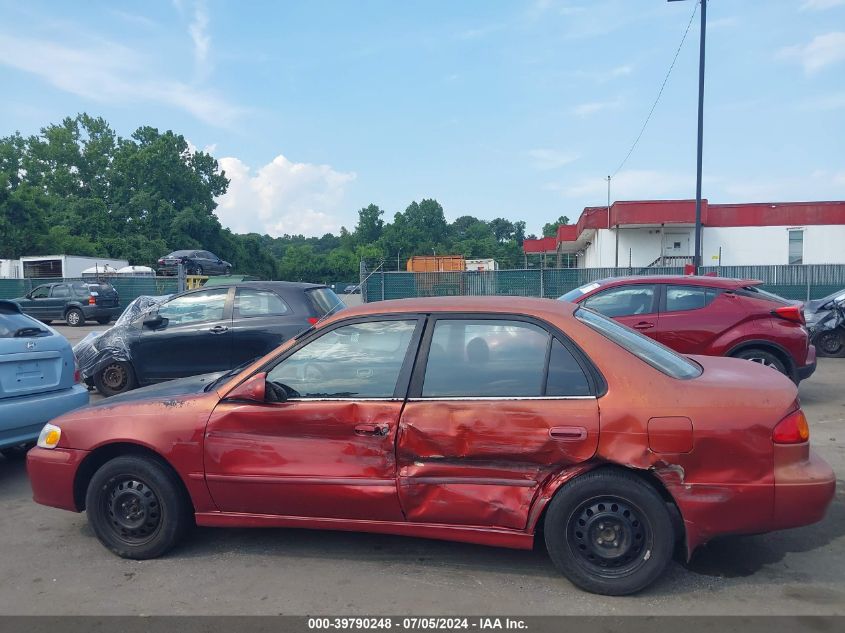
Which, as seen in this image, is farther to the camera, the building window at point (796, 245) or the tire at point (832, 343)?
the building window at point (796, 245)

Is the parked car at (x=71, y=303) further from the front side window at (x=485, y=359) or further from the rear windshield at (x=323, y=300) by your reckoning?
the front side window at (x=485, y=359)

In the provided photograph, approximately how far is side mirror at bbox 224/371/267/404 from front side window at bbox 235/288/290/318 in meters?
4.38

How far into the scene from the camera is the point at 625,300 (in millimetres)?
8508

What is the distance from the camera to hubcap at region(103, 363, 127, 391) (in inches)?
340

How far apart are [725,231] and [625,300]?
2783 cm

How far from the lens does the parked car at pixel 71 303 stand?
897 inches

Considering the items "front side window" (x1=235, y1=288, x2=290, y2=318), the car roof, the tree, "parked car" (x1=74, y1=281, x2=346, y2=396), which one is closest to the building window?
the car roof

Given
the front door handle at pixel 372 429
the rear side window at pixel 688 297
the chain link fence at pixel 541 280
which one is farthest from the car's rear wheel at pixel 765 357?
the chain link fence at pixel 541 280

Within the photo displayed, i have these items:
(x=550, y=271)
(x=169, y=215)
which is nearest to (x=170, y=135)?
(x=169, y=215)

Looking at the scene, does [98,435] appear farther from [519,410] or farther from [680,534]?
[680,534]

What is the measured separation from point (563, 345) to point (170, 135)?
6578 cm

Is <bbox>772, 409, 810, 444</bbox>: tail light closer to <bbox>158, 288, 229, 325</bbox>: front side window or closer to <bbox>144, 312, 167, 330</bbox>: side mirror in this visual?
<bbox>158, 288, 229, 325</bbox>: front side window

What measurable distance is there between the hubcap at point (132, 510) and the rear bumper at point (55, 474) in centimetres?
28
